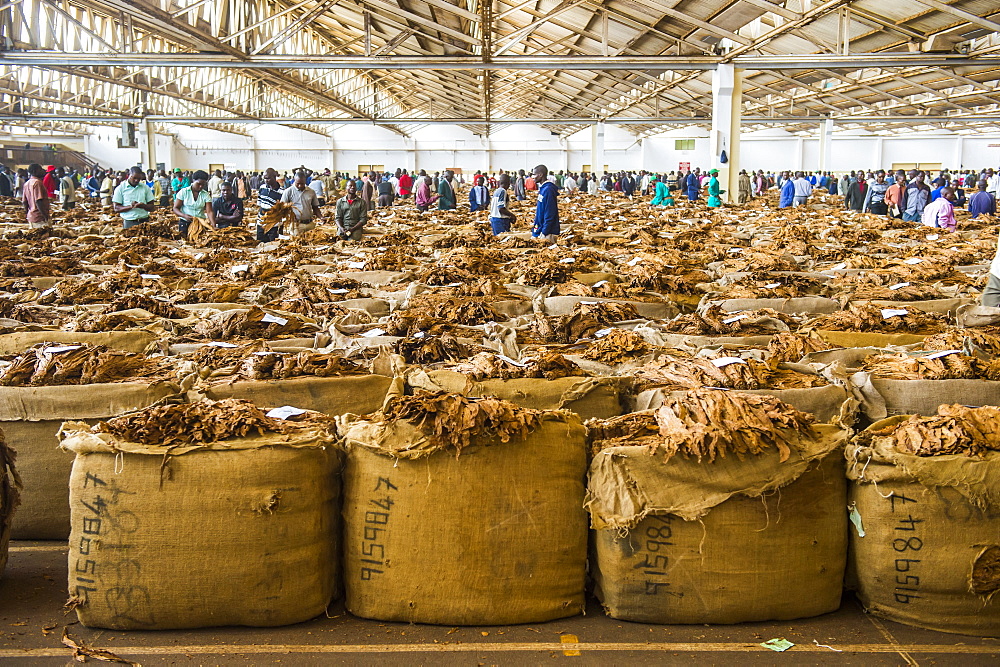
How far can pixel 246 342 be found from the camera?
444 centimetres

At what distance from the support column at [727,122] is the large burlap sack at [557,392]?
17.1 metres

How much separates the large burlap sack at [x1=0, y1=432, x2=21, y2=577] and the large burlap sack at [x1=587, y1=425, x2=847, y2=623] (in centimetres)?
196

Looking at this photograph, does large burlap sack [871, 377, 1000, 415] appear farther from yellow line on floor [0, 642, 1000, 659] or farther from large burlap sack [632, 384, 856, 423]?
yellow line on floor [0, 642, 1000, 659]

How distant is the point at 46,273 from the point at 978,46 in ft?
58.2

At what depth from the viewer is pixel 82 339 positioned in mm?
4555

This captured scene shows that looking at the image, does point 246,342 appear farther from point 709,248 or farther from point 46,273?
point 709,248

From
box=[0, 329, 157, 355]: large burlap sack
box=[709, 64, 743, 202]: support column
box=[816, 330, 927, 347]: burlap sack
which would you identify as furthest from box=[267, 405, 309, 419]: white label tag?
box=[709, 64, 743, 202]: support column

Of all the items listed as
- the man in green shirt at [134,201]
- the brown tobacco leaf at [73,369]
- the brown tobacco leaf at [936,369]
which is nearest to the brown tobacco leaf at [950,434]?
the brown tobacco leaf at [936,369]

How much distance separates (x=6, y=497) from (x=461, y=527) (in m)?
1.61

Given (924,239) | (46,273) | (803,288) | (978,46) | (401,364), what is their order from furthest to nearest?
1. (978,46)
2. (924,239)
3. (46,273)
4. (803,288)
5. (401,364)

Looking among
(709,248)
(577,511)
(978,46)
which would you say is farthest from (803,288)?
(978,46)

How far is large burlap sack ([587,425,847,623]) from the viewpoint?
7.97 feet

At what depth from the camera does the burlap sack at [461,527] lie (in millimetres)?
2467

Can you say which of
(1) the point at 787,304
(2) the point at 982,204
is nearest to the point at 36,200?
(1) the point at 787,304
